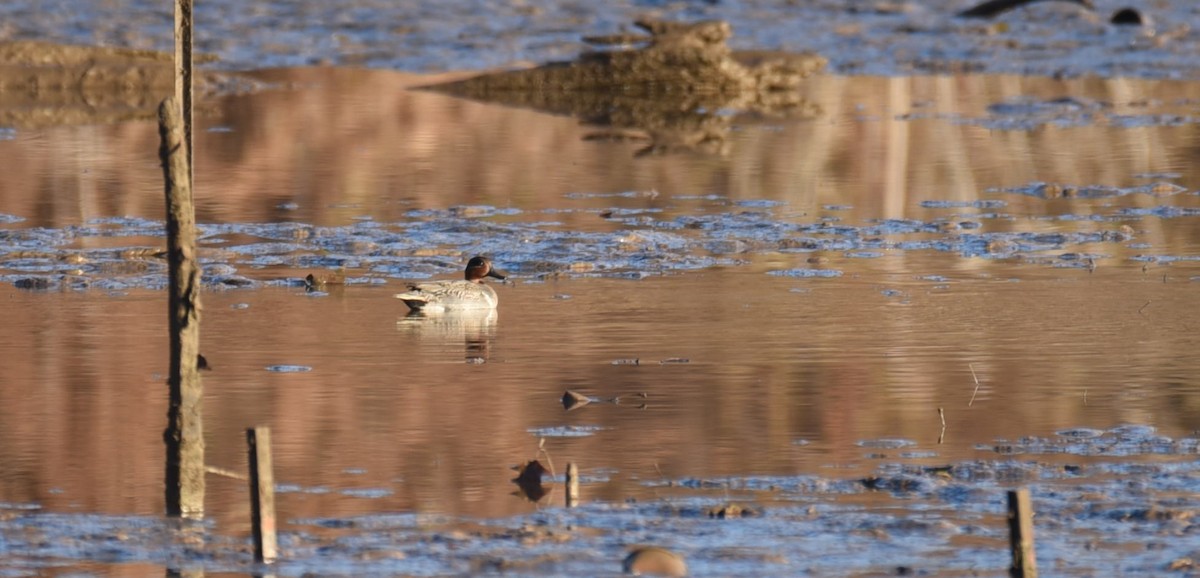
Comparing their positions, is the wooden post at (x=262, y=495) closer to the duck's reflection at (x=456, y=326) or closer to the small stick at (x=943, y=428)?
the small stick at (x=943, y=428)

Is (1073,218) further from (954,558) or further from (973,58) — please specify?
(973,58)

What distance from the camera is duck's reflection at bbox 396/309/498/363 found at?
11625mm

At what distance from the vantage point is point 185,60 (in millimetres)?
8289

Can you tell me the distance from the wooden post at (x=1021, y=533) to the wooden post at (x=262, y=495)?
2.23m

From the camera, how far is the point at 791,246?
1452 centimetres

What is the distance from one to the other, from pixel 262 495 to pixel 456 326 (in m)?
4.82

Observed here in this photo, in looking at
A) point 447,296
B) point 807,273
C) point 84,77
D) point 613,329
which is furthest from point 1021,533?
point 84,77

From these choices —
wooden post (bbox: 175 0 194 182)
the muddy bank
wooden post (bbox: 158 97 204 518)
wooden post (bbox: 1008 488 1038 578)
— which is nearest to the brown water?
wooden post (bbox: 158 97 204 518)

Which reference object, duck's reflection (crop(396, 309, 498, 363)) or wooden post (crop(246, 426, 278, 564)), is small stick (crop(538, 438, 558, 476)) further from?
duck's reflection (crop(396, 309, 498, 363))

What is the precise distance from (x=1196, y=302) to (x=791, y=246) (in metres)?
2.96

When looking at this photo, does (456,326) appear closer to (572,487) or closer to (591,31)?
(572,487)

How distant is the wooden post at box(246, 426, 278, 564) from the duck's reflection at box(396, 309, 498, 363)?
404 centimetres

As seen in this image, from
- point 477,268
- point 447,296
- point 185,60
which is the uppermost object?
point 185,60

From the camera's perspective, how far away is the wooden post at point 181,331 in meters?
7.65
